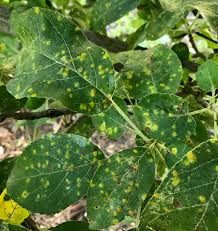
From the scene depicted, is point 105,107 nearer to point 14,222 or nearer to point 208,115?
point 14,222

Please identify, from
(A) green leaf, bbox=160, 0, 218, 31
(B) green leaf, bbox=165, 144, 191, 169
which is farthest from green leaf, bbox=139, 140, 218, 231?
(A) green leaf, bbox=160, 0, 218, 31

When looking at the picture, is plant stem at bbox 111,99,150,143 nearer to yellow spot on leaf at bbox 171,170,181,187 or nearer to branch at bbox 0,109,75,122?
yellow spot on leaf at bbox 171,170,181,187

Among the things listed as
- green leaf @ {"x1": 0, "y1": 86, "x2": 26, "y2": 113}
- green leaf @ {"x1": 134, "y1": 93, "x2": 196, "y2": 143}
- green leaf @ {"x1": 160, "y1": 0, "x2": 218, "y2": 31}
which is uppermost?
green leaf @ {"x1": 160, "y1": 0, "x2": 218, "y2": 31}

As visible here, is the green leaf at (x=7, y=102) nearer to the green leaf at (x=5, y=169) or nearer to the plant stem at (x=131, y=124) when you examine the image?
the green leaf at (x=5, y=169)

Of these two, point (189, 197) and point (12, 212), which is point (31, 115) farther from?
point (189, 197)

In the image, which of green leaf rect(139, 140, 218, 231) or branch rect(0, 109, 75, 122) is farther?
branch rect(0, 109, 75, 122)

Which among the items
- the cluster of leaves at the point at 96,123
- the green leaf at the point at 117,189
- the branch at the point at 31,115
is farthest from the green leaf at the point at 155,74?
the branch at the point at 31,115

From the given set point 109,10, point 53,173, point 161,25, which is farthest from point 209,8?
point 53,173
